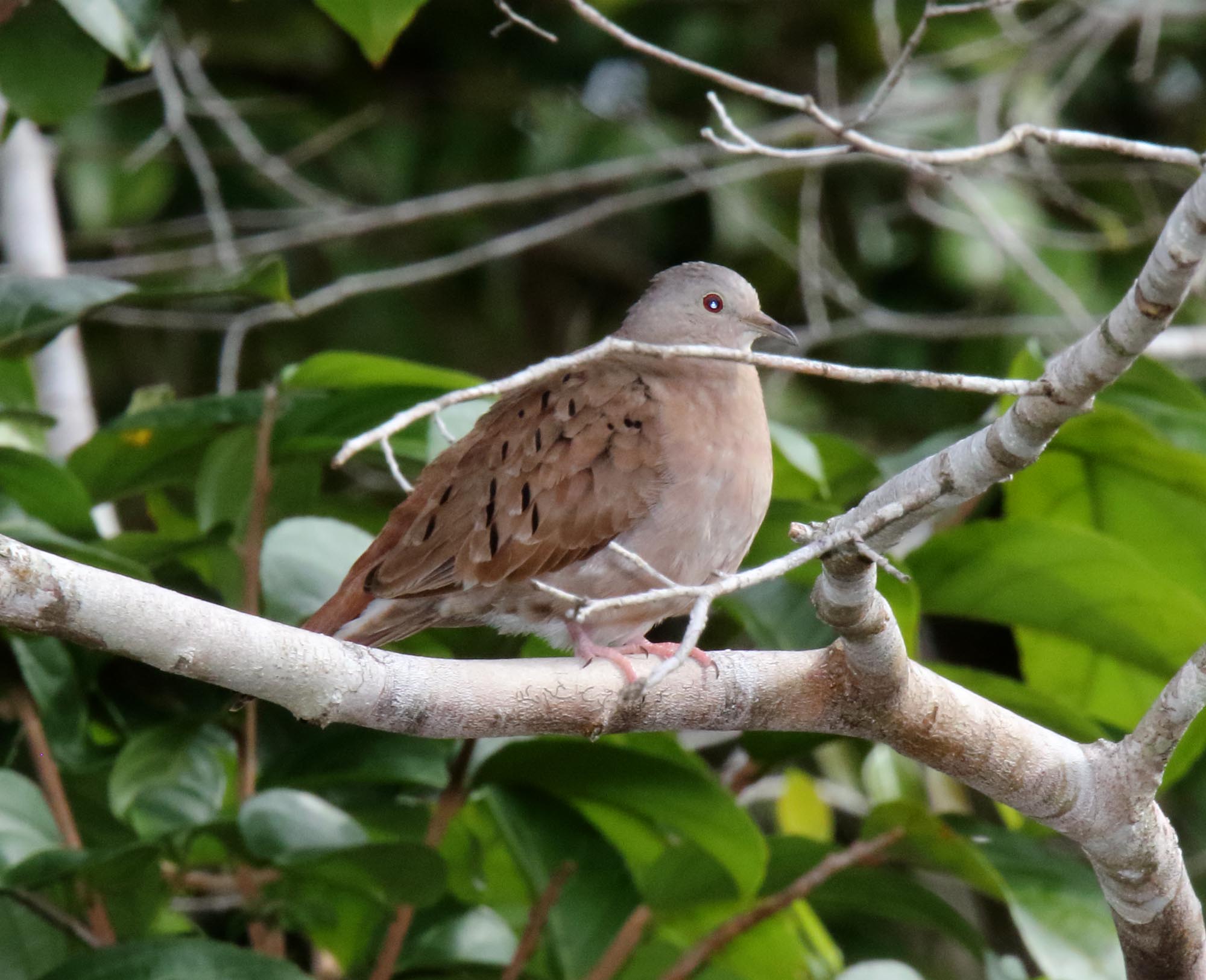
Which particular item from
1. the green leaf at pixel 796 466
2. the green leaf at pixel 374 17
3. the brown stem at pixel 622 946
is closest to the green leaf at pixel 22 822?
the brown stem at pixel 622 946

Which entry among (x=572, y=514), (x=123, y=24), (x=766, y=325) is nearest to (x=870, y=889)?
(x=572, y=514)

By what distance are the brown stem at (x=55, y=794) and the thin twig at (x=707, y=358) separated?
51.1 inches

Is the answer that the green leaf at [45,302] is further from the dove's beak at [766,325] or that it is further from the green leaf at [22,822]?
the dove's beak at [766,325]

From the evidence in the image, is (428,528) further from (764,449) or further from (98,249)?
(98,249)

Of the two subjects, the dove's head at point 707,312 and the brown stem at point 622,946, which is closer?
the brown stem at point 622,946

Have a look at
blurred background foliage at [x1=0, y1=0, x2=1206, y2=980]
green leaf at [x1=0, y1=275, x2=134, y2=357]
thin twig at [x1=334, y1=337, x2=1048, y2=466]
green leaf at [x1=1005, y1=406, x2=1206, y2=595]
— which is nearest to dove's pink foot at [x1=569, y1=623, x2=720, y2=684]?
blurred background foliage at [x1=0, y1=0, x2=1206, y2=980]

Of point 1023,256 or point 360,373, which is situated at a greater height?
point 1023,256

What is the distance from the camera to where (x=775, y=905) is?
2.97 metres

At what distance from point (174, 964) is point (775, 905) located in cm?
110

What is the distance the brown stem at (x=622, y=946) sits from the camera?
3.02 metres

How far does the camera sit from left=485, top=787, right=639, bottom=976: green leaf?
3.12 metres

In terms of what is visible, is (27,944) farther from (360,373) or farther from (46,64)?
(46,64)

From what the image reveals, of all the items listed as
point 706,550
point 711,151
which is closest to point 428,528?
point 706,550

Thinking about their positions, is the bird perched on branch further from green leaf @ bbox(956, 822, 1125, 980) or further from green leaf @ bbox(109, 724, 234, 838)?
green leaf @ bbox(956, 822, 1125, 980)
